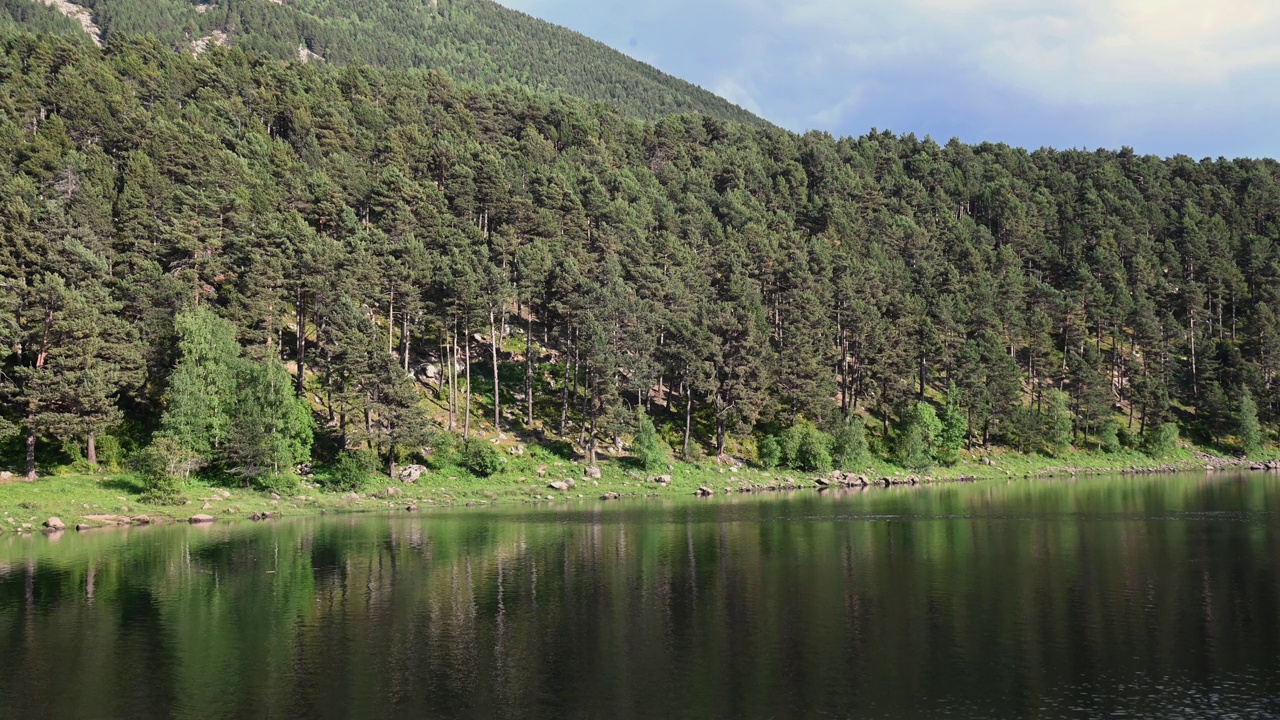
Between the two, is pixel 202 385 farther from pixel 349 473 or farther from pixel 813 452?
pixel 813 452

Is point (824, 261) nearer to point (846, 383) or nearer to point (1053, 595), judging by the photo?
point (846, 383)

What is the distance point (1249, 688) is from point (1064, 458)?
113256 mm

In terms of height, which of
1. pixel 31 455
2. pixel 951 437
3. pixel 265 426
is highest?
pixel 265 426

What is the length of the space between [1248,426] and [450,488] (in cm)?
12196

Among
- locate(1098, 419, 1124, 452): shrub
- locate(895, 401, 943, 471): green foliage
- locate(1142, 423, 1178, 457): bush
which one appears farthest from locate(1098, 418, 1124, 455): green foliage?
locate(895, 401, 943, 471): green foliage

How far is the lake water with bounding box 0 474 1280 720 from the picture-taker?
26.2 metres

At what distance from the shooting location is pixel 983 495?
91625 mm

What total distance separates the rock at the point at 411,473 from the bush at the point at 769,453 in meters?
42.8

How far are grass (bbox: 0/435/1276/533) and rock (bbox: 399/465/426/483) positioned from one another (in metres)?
0.80

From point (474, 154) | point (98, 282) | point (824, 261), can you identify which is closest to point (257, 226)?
point (98, 282)

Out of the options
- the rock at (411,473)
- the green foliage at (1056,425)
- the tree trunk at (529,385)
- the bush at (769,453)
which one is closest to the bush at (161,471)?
the rock at (411,473)

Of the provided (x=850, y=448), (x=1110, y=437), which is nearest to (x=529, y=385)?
(x=850, y=448)

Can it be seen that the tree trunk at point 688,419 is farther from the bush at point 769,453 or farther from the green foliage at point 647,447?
the bush at point 769,453

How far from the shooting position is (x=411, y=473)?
87750 mm
